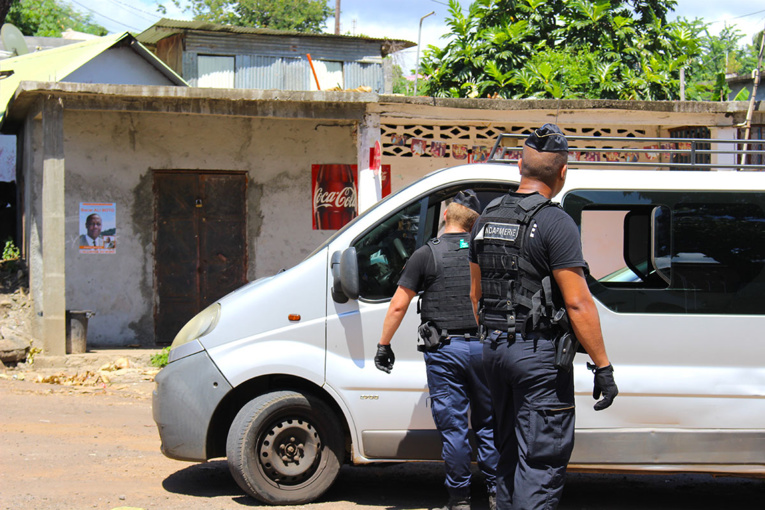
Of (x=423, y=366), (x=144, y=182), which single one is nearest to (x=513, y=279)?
(x=423, y=366)

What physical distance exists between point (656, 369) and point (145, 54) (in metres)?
12.8

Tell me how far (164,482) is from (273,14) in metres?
36.2

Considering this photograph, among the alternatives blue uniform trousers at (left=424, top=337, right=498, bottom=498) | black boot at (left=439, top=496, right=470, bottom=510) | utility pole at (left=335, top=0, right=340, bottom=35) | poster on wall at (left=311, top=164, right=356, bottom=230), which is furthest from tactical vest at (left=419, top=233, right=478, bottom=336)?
utility pole at (left=335, top=0, right=340, bottom=35)

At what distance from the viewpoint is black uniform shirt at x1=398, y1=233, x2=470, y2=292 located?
453cm

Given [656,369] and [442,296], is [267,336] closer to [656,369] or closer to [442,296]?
[442,296]

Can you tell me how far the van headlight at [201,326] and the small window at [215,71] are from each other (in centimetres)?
1943

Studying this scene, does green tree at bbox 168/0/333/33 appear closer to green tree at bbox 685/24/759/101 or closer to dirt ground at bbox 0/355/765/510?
green tree at bbox 685/24/759/101

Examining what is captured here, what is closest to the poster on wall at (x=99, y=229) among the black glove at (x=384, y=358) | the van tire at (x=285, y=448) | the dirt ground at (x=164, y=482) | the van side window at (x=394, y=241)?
the dirt ground at (x=164, y=482)

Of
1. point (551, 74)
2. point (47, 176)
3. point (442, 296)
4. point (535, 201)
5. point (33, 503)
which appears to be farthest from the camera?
point (551, 74)

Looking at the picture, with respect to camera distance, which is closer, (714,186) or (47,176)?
(714,186)

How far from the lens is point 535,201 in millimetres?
3344

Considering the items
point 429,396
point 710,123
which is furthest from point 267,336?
point 710,123

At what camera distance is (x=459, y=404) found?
14.5 feet

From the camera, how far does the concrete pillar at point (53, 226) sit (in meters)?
9.56
